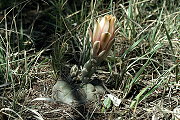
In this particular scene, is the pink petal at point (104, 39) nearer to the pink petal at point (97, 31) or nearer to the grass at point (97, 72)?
the pink petal at point (97, 31)

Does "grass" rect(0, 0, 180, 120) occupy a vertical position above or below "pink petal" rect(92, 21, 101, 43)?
below

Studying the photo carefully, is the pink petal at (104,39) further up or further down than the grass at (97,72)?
further up

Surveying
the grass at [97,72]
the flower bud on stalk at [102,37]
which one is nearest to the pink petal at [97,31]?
the flower bud on stalk at [102,37]

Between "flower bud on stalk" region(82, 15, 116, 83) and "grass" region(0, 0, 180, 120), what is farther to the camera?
"grass" region(0, 0, 180, 120)

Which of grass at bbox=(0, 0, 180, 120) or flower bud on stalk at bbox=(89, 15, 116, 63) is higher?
flower bud on stalk at bbox=(89, 15, 116, 63)

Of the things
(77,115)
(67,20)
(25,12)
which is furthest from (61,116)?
(25,12)

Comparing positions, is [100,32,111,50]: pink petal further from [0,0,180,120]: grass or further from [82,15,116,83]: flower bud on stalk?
[0,0,180,120]: grass

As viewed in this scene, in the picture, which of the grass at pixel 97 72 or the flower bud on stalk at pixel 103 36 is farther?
the grass at pixel 97 72

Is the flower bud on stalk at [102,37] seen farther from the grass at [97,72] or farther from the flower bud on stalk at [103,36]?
the grass at [97,72]

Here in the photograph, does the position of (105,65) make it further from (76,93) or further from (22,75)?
(22,75)

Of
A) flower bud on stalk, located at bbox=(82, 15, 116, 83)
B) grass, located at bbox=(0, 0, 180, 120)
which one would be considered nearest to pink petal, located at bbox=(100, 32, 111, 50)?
flower bud on stalk, located at bbox=(82, 15, 116, 83)

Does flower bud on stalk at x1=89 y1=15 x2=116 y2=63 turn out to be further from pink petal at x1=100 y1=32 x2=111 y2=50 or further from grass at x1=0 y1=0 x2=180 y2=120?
grass at x1=0 y1=0 x2=180 y2=120
